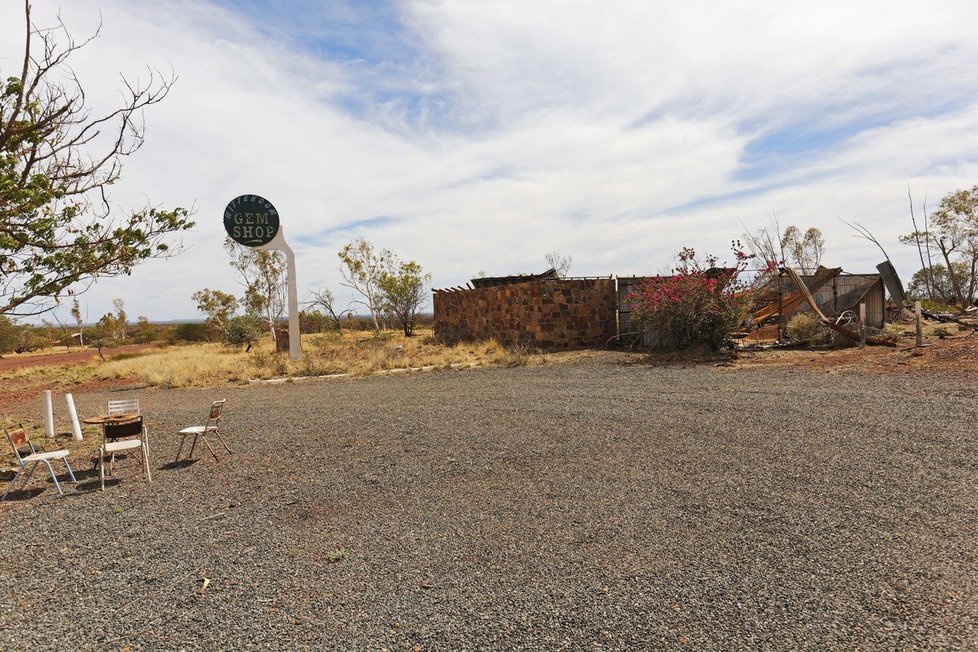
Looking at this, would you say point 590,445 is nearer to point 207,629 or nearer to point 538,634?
point 538,634

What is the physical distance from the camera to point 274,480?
20.0 feet

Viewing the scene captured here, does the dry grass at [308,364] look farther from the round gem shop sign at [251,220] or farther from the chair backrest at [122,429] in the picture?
the chair backrest at [122,429]

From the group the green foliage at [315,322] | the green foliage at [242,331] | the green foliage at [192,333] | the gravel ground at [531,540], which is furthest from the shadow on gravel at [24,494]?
the green foliage at [192,333]

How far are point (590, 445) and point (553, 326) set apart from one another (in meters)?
11.5

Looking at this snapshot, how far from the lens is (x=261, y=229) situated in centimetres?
1806

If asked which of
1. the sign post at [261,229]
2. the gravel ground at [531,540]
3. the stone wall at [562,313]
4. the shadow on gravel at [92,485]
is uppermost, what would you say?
the sign post at [261,229]

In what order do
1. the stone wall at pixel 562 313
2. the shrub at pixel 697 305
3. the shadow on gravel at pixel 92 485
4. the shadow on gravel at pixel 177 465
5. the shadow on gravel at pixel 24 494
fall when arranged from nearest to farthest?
1. the shadow on gravel at pixel 24 494
2. the shadow on gravel at pixel 92 485
3. the shadow on gravel at pixel 177 465
4. the shrub at pixel 697 305
5. the stone wall at pixel 562 313

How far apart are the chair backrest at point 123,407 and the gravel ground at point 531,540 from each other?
644mm

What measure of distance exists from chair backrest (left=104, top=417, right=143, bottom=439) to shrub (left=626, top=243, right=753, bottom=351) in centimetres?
1263

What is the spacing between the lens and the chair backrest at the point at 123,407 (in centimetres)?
749

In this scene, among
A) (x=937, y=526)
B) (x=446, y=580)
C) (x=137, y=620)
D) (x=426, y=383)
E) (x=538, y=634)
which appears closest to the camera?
(x=538, y=634)

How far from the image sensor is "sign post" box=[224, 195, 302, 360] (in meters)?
17.8

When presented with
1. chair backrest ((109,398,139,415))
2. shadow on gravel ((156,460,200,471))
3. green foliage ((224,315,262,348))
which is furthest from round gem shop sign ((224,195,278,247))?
shadow on gravel ((156,460,200,471))

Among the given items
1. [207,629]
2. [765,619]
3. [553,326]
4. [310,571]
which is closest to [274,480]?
[310,571]
